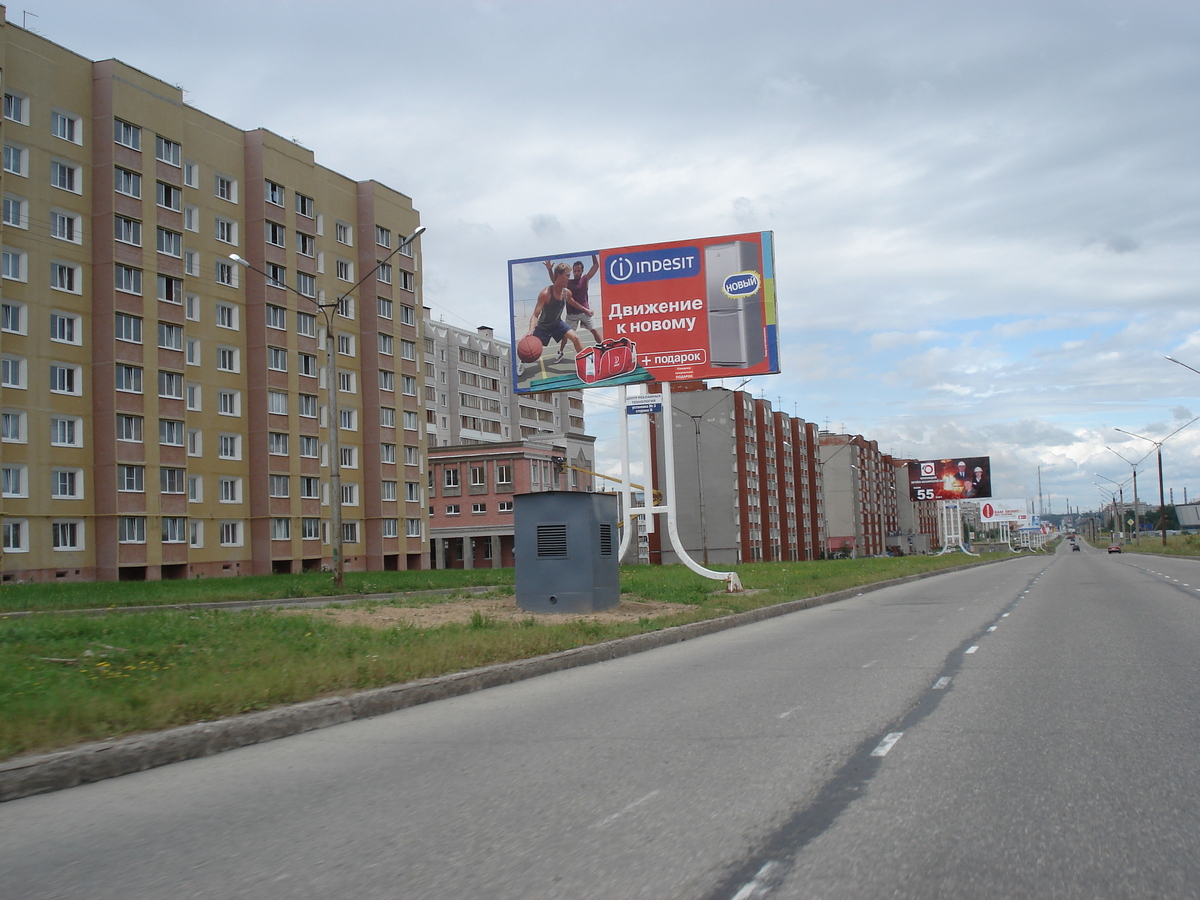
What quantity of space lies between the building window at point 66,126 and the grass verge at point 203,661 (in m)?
36.6

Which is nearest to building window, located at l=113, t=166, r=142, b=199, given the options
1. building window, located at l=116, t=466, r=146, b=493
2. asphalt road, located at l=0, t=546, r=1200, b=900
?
building window, located at l=116, t=466, r=146, b=493

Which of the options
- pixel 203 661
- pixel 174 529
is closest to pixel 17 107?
pixel 174 529

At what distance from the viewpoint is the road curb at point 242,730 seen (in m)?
6.95

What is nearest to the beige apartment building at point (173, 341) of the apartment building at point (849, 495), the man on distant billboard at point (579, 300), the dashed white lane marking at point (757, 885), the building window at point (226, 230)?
the building window at point (226, 230)

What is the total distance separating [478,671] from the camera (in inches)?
463

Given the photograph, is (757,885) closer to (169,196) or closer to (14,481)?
(14,481)

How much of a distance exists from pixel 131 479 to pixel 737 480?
244 ft

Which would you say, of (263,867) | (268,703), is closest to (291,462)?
(268,703)

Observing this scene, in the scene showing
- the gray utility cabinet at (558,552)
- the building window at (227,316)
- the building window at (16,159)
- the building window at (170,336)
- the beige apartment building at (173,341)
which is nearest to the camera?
the gray utility cabinet at (558,552)

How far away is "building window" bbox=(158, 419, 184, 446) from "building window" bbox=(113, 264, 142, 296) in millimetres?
6163

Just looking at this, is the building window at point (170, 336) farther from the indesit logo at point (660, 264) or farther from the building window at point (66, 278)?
the indesit logo at point (660, 264)

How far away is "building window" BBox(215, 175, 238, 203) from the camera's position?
5581cm

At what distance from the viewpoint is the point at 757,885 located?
4523mm

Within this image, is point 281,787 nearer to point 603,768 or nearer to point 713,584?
point 603,768
